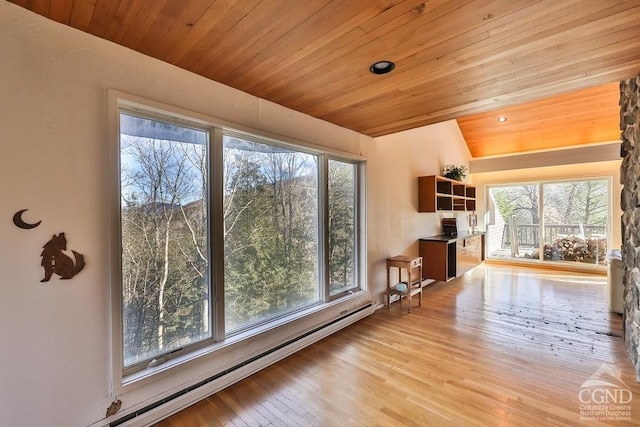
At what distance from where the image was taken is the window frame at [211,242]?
1720 mm

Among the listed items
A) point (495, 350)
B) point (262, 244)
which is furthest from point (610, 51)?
point (262, 244)

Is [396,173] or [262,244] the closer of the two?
[262,244]

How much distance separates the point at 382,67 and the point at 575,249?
6.76 m

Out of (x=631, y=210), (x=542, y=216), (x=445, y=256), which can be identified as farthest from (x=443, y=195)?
(x=542, y=216)

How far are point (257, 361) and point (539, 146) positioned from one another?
23.1ft

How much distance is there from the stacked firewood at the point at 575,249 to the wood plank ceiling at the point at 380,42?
5150 mm

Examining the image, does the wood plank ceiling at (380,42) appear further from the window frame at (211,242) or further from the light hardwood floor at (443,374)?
the light hardwood floor at (443,374)

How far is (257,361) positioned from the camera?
8.04 feet

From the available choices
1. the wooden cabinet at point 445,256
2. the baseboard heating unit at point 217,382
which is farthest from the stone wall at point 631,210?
the baseboard heating unit at point 217,382

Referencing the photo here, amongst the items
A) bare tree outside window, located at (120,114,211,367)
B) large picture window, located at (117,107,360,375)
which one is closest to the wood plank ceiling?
large picture window, located at (117,107,360,375)

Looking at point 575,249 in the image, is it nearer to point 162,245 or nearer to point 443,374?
point 443,374

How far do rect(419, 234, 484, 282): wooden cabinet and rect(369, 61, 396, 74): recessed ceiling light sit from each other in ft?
11.0

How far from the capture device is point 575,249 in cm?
608

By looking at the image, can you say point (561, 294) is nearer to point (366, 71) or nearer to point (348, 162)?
point (348, 162)
